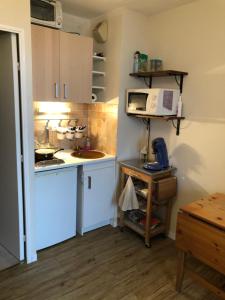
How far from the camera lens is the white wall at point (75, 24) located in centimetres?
298

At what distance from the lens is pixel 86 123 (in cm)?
342

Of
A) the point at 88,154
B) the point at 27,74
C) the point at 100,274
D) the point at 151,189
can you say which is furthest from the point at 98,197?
the point at 27,74

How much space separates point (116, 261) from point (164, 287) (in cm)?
53

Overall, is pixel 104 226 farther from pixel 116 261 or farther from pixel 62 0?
pixel 62 0

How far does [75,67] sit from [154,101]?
921 mm

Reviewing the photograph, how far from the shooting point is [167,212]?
2.94 metres

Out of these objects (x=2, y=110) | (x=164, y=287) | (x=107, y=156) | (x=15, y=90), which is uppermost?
(x=15, y=90)

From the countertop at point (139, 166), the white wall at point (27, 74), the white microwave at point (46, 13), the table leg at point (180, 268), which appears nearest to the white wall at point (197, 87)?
the countertop at point (139, 166)

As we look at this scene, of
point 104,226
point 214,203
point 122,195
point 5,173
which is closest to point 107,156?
point 122,195

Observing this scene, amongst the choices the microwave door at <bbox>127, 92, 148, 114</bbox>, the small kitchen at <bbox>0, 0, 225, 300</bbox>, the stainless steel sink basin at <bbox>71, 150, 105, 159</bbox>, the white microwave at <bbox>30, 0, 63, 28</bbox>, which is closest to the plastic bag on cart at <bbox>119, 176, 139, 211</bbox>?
the small kitchen at <bbox>0, 0, 225, 300</bbox>

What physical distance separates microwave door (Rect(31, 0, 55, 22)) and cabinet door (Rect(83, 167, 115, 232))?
161 centimetres

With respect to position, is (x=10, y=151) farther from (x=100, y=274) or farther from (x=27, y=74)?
(x=100, y=274)

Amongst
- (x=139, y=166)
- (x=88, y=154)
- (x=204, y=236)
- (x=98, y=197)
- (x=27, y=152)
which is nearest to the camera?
(x=204, y=236)

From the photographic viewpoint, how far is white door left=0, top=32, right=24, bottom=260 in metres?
2.15
